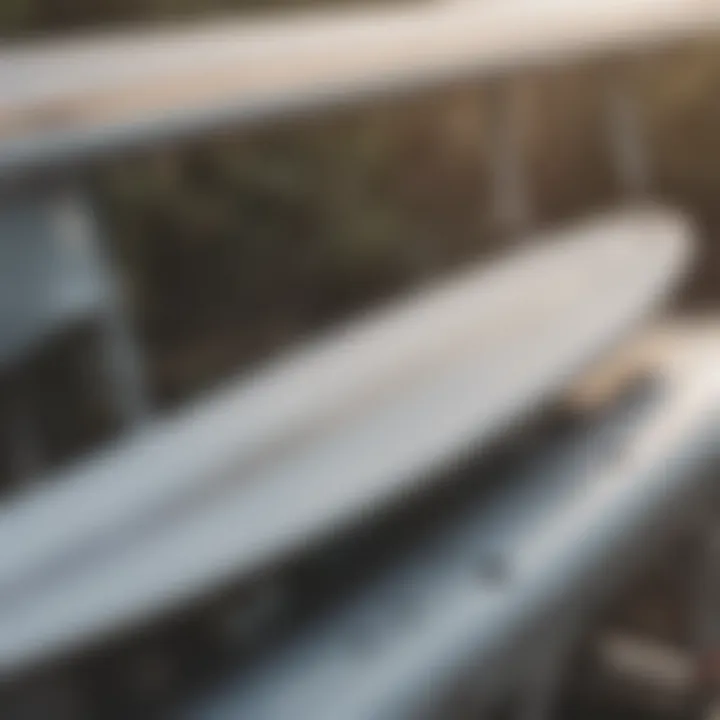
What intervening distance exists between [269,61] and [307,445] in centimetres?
25

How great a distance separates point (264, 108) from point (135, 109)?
3.4 inches

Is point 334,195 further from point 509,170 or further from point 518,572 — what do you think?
point 518,572

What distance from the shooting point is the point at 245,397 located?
833 mm

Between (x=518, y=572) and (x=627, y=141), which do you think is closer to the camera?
(x=518, y=572)

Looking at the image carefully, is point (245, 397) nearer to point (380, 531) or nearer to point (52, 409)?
point (380, 531)

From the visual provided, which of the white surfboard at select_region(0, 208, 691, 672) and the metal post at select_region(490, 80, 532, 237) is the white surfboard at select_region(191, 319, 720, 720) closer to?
the white surfboard at select_region(0, 208, 691, 672)

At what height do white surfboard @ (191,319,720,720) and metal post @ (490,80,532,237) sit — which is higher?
metal post @ (490,80,532,237)

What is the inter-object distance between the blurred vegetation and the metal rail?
0.04 meters

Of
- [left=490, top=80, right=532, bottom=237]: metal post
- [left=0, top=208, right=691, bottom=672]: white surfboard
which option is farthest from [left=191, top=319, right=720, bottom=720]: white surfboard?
[left=490, top=80, right=532, bottom=237]: metal post

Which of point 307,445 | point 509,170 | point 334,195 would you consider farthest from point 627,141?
point 307,445

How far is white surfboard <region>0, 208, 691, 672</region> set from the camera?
0.64 meters

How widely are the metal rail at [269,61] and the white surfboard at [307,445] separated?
16cm

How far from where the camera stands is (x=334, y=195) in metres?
1.14

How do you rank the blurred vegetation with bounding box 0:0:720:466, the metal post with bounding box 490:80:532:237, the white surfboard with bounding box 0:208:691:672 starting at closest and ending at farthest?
the white surfboard with bounding box 0:208:691:672 < the blurred vegetation with bounding box 0:0:720:466 < the metal post with bounding box 490:80:532:237
